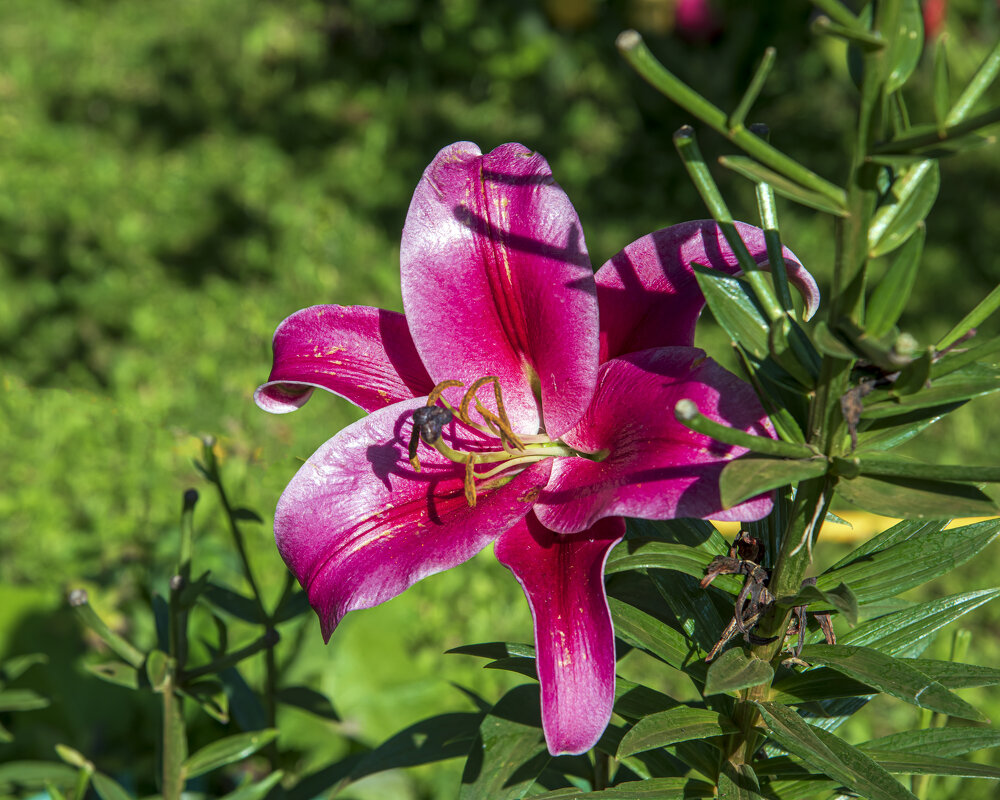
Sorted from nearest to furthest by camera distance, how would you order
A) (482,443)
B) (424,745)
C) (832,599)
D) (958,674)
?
(832,599)
(958,674)
(482,443)
(424,745)

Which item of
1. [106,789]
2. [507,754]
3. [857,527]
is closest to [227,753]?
[106,789]

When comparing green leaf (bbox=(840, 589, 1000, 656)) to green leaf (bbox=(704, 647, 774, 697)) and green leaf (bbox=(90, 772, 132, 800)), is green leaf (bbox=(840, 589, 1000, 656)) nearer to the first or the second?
green leaf (bbox=(704, 647, 774, 697))

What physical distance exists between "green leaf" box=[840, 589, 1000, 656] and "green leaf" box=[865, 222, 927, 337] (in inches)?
12.1

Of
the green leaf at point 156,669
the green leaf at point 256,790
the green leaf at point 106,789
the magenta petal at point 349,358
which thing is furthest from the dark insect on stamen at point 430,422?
the green leaf at point 106,789

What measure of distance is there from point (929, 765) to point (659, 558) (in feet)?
0.82

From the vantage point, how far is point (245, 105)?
4145 millimetres

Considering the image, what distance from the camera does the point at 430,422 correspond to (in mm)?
710

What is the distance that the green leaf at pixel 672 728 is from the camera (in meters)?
0.69

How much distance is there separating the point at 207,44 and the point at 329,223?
1502 millimetres

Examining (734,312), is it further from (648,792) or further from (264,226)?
(264,226)

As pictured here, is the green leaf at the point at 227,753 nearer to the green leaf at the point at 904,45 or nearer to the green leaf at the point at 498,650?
the green leaf at the point at 498,650

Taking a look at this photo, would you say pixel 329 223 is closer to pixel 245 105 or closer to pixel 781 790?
pixel 245 105

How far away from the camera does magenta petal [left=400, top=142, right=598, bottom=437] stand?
75cm

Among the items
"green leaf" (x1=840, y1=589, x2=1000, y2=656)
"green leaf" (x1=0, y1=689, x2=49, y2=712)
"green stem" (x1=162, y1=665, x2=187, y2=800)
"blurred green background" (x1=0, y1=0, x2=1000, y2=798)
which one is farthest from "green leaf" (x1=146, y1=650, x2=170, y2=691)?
"blurred green background" (x1=0, y1=0, x2=1000, y2=798)
